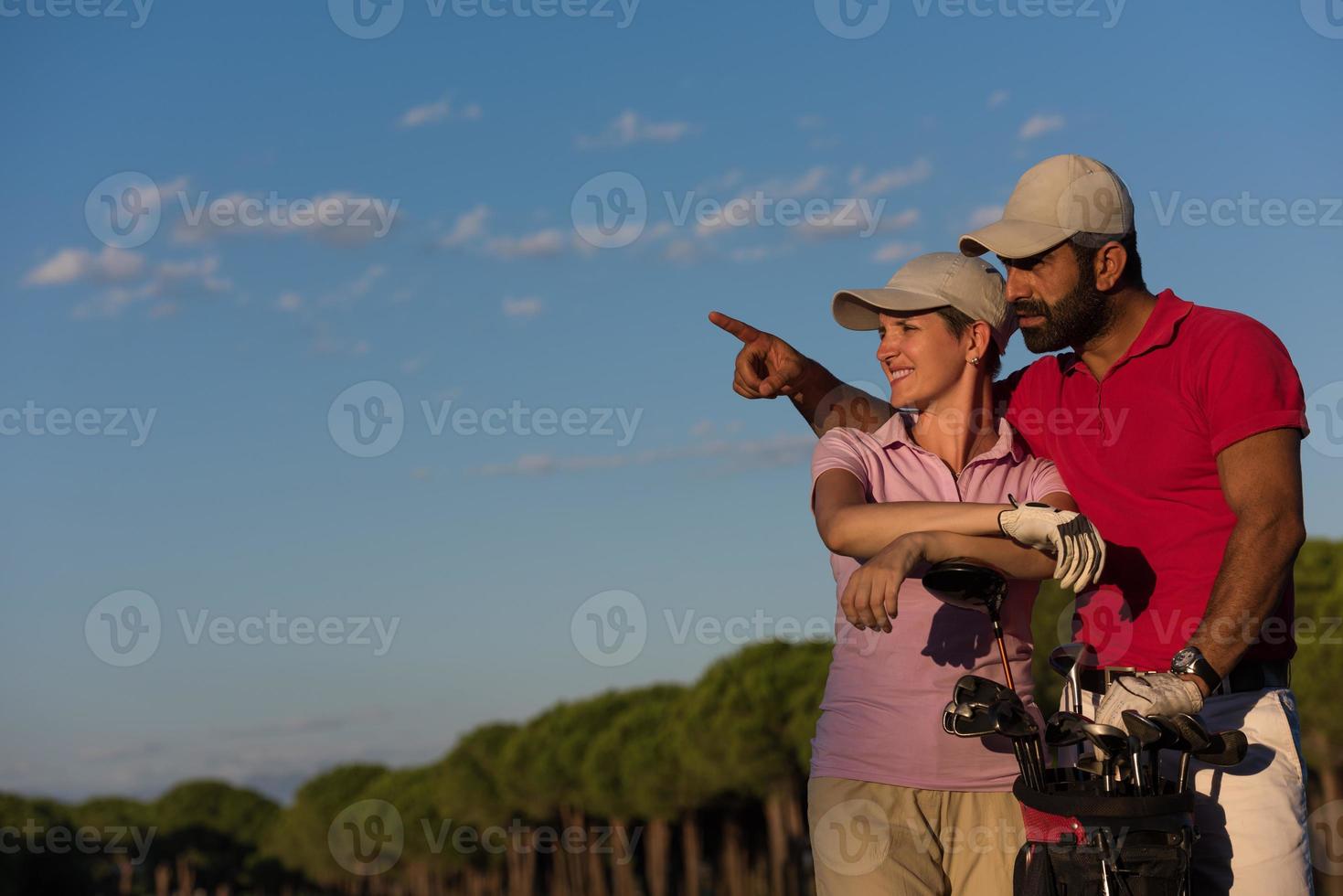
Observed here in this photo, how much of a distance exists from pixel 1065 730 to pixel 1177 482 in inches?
41.1

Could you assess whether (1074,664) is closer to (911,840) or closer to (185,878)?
(911,840)

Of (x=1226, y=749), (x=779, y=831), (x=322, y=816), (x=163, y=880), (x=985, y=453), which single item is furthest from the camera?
(x=163, y=880)

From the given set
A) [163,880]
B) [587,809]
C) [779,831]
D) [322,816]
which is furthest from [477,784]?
[163,880]

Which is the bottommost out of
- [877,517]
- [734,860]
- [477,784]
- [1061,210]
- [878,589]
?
[734,860]

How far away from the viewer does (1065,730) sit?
162 inches

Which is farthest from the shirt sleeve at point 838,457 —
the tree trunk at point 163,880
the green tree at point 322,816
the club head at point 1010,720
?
the tree trunk at point 163,880

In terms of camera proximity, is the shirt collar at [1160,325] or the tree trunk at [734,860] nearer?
the shirt collar at [1160,325]

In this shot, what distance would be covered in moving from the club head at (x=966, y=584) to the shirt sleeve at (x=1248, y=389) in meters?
0.79

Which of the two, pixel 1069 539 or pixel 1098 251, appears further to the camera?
pixel 1098 251

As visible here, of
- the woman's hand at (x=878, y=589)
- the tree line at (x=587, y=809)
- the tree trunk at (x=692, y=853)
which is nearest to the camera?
the woman's hand at (x=878, y=589)

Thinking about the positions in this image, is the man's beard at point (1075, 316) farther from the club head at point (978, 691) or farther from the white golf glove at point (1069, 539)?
the club head at point (978, 691)

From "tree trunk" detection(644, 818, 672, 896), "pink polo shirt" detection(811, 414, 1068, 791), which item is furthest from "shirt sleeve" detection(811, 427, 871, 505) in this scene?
"tree trunk" detection(644, 818, 672, 896)

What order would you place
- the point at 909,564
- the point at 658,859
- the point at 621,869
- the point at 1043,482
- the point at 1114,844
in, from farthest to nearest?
the point at 621,869, the point at 658,859, the point at 1043,482, the point at 909,564, the point at 1114,844

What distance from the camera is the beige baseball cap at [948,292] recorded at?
17.0ft
